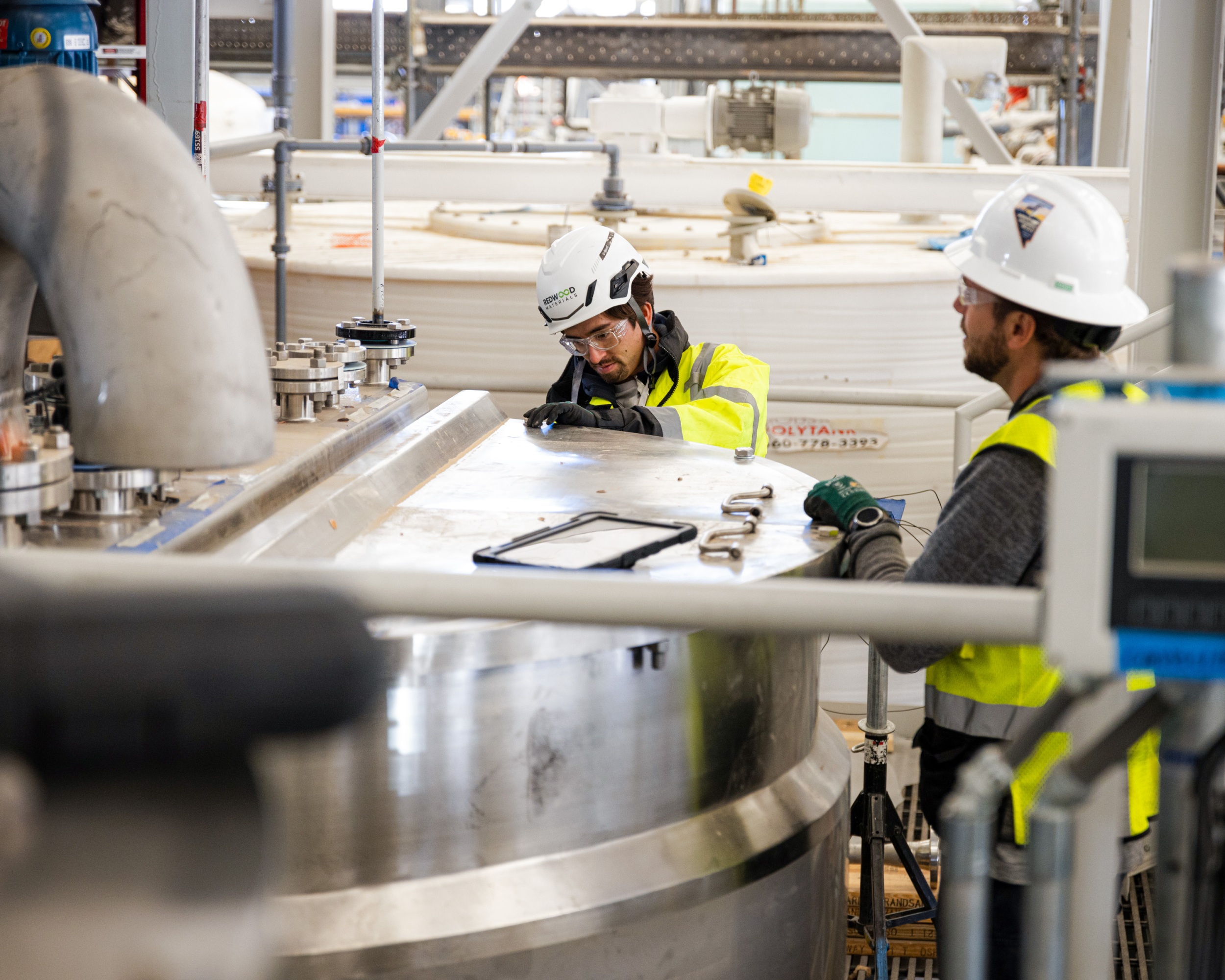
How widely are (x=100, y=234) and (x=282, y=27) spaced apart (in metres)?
4.62

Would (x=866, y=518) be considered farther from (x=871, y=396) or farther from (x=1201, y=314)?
(x=871, y=396)

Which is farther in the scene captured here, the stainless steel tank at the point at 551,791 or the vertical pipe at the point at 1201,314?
the stainless steel tank at the point at 551,791

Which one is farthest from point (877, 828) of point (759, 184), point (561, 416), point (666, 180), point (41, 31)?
point (666, 180)

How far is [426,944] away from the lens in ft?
4.41

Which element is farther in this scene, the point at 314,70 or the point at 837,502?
the point at 314,70

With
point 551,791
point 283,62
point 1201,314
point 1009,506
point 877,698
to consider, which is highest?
point 283,62

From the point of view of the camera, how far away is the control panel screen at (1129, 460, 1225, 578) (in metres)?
0.70

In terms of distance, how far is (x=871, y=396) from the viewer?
10.6ft

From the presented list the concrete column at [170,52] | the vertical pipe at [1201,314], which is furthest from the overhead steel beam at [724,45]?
the vertical pipe at [1201,314]

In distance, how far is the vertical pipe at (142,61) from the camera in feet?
7.14

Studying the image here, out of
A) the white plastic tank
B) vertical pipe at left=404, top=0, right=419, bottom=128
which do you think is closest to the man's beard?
the white plastic tank

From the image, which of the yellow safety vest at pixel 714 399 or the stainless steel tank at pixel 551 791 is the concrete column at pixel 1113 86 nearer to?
the yellow safety vest at pixel 714 399

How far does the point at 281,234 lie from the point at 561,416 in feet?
5.49

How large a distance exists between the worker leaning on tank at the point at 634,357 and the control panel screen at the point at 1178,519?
1887 mm
